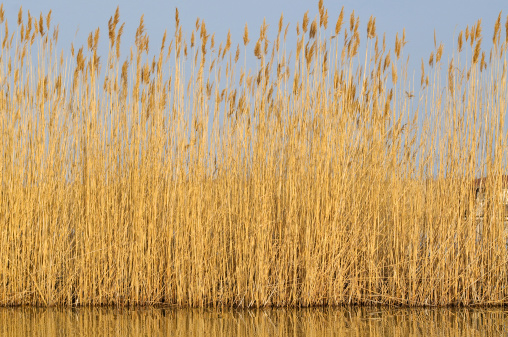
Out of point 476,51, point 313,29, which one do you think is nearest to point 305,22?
point 313,29

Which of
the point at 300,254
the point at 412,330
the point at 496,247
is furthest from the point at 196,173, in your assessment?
the point at 496,247

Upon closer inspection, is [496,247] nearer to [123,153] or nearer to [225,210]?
[225,210]

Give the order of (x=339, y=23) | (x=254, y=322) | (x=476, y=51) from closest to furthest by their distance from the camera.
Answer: (x=254, y=322)
(x=339, y=23)
(x=476, y=51)

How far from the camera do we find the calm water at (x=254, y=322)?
2615 mm

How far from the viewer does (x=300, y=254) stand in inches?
124

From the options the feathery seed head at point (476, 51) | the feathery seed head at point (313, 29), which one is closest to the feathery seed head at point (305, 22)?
the feathery seed head at point (313, 29)

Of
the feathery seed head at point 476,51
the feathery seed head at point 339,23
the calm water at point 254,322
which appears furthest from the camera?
the feathery seed head at point 476,51

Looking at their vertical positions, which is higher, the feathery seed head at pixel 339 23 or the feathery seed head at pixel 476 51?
the feathery seed head at pixel 339 23

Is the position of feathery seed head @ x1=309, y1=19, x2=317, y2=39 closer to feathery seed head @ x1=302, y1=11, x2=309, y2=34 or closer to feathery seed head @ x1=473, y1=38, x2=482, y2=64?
feathery seed head @ x1=302, y1=11, x2=309, y2=34

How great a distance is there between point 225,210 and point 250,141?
0.41 m

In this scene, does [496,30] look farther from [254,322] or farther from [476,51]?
[254,322]

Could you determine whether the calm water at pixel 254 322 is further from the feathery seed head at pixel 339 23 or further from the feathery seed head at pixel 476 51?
the feathery seed head at pixel 339 23

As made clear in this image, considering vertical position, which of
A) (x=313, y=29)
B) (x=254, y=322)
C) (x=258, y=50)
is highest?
(x=313, y=29)

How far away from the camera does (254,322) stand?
2805 mm
